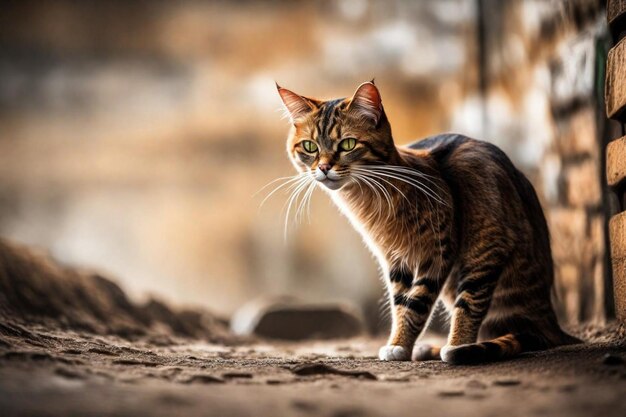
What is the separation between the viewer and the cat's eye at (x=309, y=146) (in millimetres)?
1883

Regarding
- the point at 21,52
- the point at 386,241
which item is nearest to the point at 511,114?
the point at 386,241

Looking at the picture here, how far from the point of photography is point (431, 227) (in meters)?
1.79

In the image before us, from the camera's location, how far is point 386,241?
1872 millimetres

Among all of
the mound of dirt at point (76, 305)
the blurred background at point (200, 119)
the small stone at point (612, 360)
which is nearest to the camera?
the small stone at point (612, 360)

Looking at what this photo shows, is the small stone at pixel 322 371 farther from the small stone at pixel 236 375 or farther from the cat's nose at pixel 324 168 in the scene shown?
the cat's nose at pixel 324 168

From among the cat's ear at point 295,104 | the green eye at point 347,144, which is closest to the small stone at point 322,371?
the green eye at point 347,144

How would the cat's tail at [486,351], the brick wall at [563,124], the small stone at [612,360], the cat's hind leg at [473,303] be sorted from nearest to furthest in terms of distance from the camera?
the small stone at [612,360]
the cat's tail at [486,351]
the cat's hind leg at [473,303]
the brick wall at [563,124]

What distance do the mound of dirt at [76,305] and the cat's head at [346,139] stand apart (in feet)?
3.19

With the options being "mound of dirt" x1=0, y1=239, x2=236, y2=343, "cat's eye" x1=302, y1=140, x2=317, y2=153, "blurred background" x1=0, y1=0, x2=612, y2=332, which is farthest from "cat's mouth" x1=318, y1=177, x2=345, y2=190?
"blurred background" x1=0, y1=0, x2=612, y2=332

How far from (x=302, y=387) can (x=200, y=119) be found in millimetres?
3338

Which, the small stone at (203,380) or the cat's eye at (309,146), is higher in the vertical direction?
the cat's eye at (309,146)

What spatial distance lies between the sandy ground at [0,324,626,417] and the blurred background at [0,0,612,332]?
2.61 metres

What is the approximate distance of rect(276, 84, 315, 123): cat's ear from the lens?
6.39 ft

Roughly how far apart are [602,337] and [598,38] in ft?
3.97
